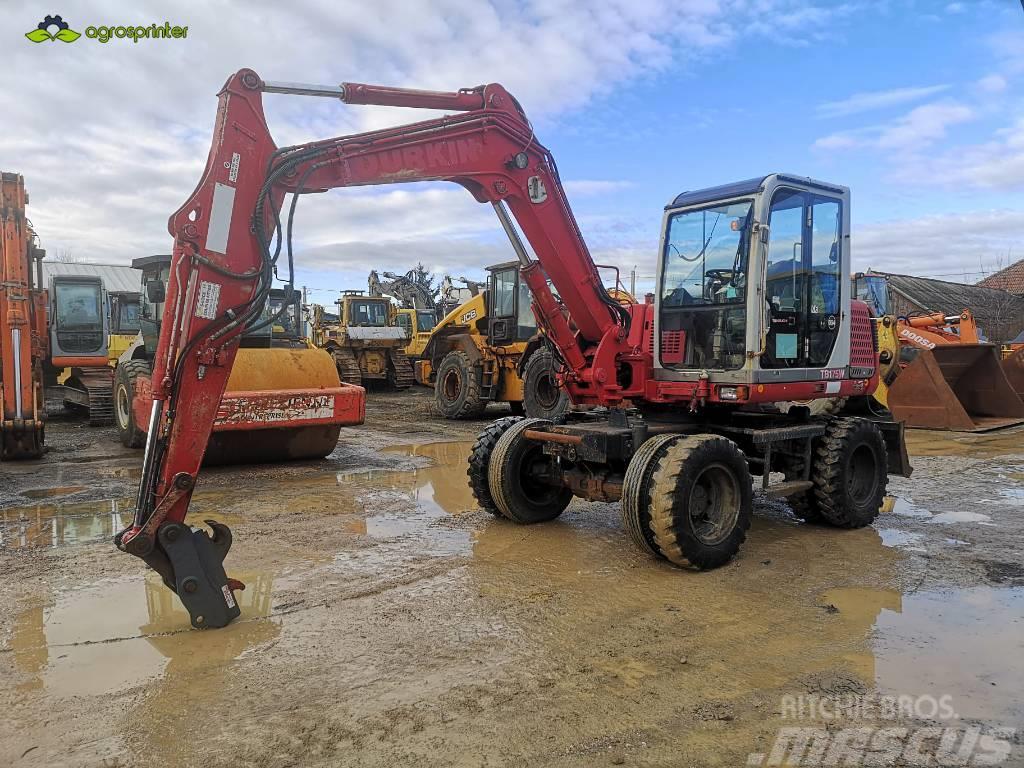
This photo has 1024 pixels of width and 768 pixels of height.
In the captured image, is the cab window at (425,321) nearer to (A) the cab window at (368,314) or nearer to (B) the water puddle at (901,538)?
(A) the cab window at (368,314)

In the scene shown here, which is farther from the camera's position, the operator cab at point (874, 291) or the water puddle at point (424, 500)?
the operator cab at point (874, 291)

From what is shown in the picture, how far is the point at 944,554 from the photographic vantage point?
5.39m

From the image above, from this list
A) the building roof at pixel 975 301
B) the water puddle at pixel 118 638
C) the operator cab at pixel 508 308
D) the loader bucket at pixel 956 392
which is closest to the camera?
the water puddle at pixel 118 638

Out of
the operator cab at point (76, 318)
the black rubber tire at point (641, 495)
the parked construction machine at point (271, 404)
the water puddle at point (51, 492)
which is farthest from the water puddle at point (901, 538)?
the operator cab at point (76, 318)

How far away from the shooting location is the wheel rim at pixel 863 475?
6.24 meters

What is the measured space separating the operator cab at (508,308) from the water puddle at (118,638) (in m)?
9.07

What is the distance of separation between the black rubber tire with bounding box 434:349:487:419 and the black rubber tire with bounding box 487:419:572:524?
7368 mm

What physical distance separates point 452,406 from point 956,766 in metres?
11.8

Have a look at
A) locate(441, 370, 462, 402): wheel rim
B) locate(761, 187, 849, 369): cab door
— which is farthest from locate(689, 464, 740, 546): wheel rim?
locate(441, 370, 462, 402): wheel rim

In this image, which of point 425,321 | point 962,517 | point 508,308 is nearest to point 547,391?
point 508,308

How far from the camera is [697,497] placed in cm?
521

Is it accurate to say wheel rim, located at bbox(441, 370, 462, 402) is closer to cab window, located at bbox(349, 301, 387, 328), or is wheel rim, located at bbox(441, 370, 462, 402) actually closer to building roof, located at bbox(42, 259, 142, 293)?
cab window, located at bbox(349, 301, 387, 328)

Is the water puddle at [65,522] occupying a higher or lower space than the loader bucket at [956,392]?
lower

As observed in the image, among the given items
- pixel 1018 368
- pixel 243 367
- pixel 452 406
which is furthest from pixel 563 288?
pixel 1018 368
